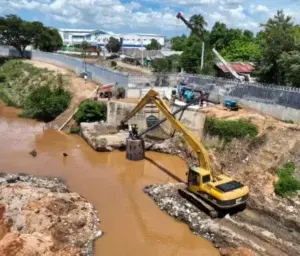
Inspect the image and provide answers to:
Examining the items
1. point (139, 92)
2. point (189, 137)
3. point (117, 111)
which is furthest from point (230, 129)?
point (139, 92)

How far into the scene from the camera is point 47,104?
39375mm

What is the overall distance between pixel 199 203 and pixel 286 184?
4.97 metres

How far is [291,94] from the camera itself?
26.7 metres

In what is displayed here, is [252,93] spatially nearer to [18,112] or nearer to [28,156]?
[28,156]

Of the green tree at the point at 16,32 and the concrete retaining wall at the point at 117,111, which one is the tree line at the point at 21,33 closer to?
the green tree at the point at 16,32

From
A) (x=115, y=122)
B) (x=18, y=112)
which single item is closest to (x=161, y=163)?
(x=115, y=122)

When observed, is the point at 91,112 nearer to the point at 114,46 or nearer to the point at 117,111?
the point at 117,111

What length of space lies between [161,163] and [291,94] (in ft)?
33.9

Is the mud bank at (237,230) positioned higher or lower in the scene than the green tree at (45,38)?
lower

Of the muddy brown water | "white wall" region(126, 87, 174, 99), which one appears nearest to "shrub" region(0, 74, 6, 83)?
the muddy brown water

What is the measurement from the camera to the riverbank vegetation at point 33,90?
39.6 meters

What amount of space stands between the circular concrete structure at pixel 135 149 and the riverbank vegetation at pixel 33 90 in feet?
43.0

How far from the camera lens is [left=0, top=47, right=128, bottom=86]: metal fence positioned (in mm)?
39919

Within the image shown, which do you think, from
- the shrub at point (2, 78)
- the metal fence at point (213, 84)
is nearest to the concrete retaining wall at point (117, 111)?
the metal fence at point (213, 84)
